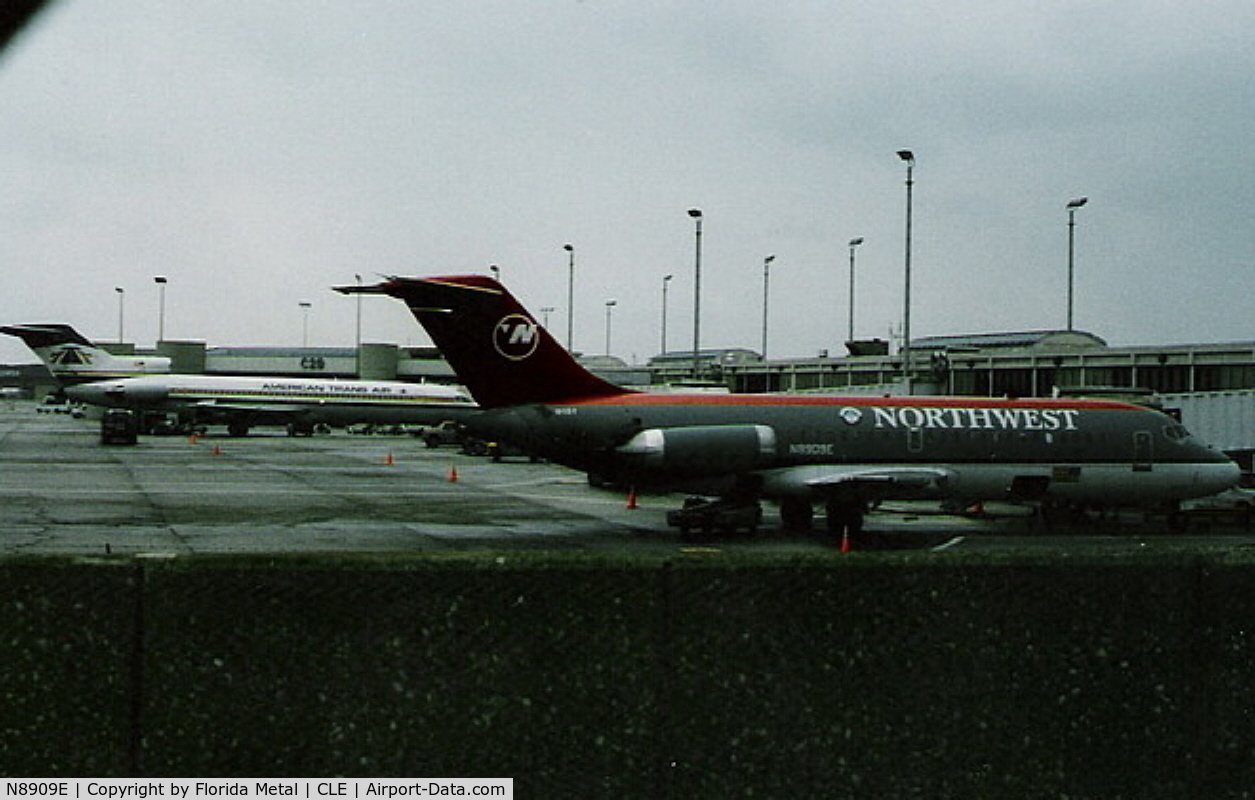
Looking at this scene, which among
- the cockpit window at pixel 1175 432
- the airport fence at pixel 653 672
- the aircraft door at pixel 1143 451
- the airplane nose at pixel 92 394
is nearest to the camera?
the airport fence at pixel 653 672

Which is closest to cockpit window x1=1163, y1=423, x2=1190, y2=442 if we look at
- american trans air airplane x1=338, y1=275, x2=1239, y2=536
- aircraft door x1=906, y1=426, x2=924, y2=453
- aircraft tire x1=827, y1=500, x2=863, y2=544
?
american trans air airplane x1=338, y1=275, x2=1239, y2=536

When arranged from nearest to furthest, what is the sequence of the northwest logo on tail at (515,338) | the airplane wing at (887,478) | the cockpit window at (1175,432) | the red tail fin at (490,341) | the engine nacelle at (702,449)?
the red tail fin at (490,341) → the northwest logo on tail at (515,338) → the engine nacelle at (702,449) → the airplane wing at (887,478) → the cockpit window at (1175,432)

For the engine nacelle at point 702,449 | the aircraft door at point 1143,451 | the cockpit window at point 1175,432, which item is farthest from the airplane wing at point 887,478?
the cockpit window at point 1175,432

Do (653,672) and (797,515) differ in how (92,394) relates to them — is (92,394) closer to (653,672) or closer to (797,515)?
(797,515)

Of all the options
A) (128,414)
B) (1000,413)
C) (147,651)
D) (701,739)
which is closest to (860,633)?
(701,739)

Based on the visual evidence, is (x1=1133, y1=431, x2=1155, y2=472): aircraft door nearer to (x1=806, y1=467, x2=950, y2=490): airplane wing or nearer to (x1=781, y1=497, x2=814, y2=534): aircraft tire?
(x1=806, y1=467, x2=950, y2=490): airplane wing

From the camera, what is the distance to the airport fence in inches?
202

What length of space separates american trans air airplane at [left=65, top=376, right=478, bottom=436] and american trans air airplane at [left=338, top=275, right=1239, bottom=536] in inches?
1895

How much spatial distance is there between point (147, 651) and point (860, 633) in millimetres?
3458

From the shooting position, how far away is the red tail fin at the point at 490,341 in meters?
23.1

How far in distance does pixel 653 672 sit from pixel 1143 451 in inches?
1061

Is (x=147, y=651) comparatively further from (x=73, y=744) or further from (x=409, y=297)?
(x=409, y=297)

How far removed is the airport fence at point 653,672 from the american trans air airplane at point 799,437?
1726 cm

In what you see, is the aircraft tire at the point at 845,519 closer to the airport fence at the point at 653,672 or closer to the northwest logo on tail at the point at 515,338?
the northwest logo on tail at the point at 515,338
